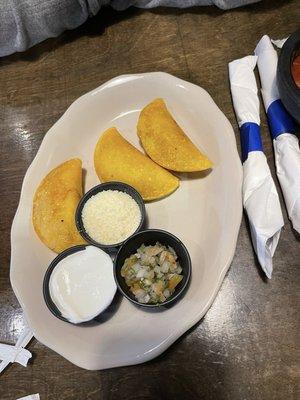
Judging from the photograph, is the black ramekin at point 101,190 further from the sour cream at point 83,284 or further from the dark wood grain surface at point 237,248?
the dark wood grain surface at point 237,248

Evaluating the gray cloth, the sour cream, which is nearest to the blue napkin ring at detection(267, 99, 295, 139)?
the gray cloth

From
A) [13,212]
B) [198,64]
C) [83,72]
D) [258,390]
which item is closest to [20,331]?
[13,212]

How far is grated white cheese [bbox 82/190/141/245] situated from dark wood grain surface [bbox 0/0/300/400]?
0.87 ft

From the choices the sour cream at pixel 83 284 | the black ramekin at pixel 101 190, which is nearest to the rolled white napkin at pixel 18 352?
the sour cream at pixel 83 284

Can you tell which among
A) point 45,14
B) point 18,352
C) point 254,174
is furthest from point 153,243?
point 45,14

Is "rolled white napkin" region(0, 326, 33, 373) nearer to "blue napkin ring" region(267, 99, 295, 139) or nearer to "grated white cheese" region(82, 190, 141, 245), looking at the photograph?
"grated white cheese" region(82, 190, 141, 245)

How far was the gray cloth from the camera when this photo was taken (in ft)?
4.38

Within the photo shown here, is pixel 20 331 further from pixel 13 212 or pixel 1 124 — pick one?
pixel 1 124

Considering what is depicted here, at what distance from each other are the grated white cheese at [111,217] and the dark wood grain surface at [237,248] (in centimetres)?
27

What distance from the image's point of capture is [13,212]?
1.24m

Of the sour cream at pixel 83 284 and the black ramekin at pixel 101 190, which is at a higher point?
the black ramekin at pixel 101 190

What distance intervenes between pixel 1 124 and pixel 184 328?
88 cm

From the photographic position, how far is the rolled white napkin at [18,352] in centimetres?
107

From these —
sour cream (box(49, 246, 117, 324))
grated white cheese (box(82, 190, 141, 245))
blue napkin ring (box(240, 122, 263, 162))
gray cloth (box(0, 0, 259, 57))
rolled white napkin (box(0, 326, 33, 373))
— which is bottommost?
rolled white napkin (box(0, 326, 33, 373))
